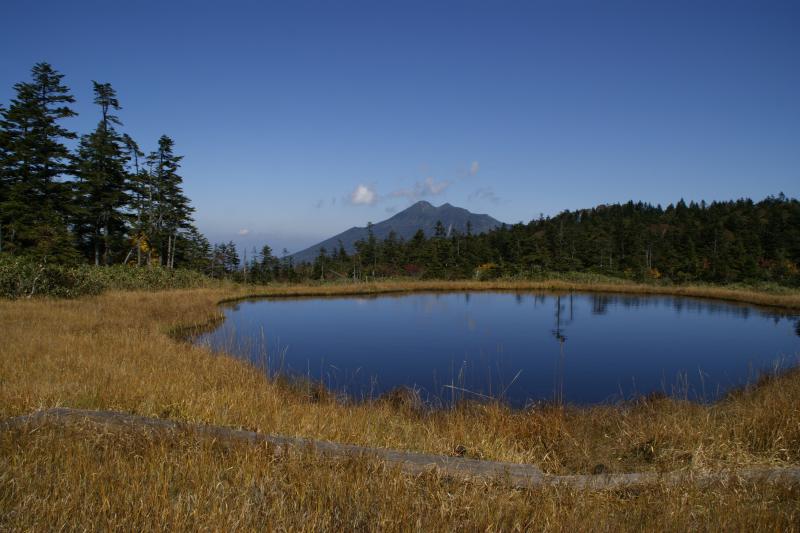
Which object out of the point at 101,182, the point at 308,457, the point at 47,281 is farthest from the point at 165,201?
the point at 308,457

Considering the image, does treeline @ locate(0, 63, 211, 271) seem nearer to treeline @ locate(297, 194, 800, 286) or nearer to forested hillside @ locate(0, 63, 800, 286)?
forested hillside @ locate(0, 63, 800, 286)

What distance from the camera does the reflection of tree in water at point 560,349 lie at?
734 centimetres

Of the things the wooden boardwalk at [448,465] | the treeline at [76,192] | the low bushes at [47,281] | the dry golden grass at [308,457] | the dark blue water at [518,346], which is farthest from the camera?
the treeline at [76,192]

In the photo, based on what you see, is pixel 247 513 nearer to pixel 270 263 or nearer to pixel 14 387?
pixel 14 387

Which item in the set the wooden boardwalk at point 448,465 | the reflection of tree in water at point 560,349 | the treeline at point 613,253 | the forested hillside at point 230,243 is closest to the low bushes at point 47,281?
the forested hillside at point 230,243

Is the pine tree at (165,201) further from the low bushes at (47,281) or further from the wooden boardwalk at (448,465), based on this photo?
the wooden boardwalk at (448,465)

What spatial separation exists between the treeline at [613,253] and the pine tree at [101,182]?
A: 50.9 ft

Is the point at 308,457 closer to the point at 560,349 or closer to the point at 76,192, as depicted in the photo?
the point at 560,349

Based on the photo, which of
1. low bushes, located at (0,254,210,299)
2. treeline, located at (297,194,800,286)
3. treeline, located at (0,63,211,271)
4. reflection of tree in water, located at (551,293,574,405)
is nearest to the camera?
reflection of tree in water, located at (551,293,574,405)

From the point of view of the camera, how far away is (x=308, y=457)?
2.92 metres

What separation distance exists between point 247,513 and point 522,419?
4016mm

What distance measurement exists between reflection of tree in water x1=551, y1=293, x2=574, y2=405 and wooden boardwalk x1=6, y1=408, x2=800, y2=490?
3039 mm

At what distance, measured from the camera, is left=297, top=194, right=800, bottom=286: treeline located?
41.2 m

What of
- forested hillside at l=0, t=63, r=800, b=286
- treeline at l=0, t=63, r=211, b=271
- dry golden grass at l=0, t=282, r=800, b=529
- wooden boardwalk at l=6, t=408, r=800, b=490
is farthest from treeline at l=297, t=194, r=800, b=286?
wooden boardwalk at l=6, t=408, r=800, b=490
